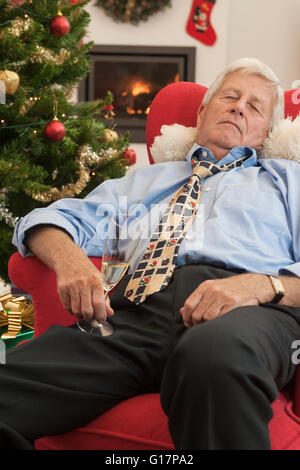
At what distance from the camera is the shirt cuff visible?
1.33 metres

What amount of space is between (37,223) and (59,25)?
3.82 ft

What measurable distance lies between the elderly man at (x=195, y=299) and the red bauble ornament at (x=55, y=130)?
63 cm

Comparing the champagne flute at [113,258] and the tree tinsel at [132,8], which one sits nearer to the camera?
the champagne flute at [113,258]

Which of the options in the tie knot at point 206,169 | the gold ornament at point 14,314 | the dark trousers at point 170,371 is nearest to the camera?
the dark trousers at point 170,371

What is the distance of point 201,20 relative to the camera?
471 centimetres

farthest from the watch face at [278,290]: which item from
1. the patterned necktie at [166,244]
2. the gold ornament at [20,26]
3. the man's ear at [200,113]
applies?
the gold ornament at [20,26]

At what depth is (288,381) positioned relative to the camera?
3.47 ft

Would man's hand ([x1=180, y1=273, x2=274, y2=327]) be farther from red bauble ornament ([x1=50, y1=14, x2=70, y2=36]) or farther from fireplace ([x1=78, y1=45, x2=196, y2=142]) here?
fireplace ([x1=78, y1=45, x2=196, y2=142])

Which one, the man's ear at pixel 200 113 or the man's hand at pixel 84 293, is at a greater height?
the man's ear at pixel 200 113

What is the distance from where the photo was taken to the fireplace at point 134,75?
4.80 meters

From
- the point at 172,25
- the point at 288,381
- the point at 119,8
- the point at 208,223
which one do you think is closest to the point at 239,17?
the point at 172,25

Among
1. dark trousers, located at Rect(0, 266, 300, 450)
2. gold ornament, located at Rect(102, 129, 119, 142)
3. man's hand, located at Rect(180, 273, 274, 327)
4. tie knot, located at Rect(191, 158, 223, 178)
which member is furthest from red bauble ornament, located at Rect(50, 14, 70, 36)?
man's hand, located at Rect(180, 273, 274, 327)

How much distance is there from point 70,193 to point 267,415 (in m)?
1.63

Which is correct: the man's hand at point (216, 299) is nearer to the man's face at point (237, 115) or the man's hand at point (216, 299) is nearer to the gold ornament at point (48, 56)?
the man's face at point (237, 115)
